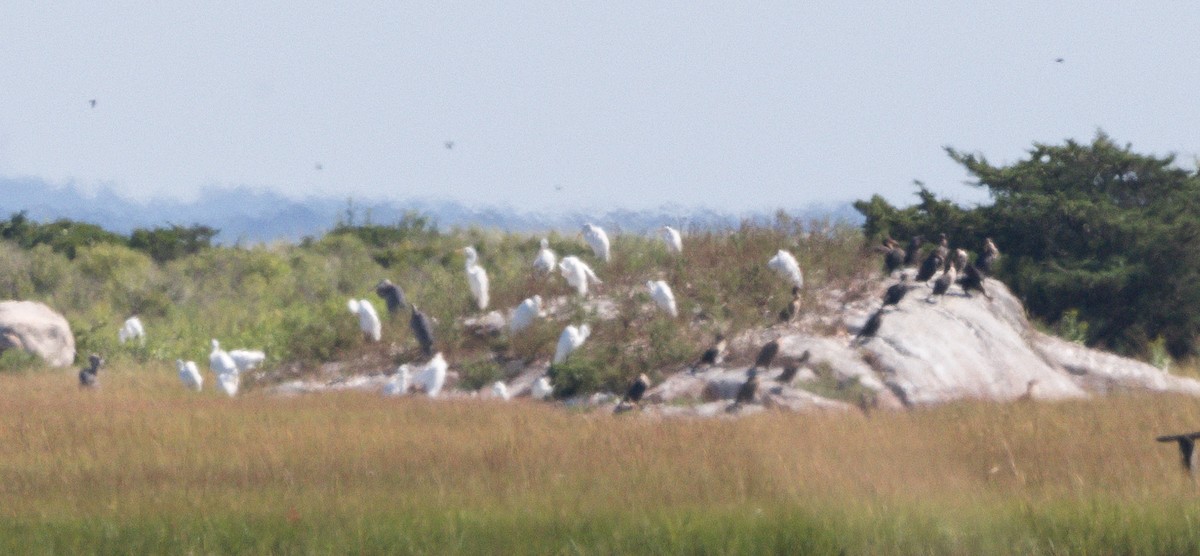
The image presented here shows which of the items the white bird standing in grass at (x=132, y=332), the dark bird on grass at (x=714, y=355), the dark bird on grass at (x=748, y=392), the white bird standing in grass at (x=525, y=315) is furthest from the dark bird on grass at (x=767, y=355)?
the white bird standing in grass at (x=132, y=332)

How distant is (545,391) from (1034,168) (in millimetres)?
14734

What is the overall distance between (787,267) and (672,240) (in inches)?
129

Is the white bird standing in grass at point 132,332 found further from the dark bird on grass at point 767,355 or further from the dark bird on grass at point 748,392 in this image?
the dark bird on grass at point 748,392

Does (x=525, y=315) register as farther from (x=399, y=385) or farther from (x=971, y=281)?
(x=971, y=281)

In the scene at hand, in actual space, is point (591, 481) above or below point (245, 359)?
above

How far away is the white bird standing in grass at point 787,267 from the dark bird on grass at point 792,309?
1.77ft

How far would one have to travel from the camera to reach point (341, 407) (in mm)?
17406

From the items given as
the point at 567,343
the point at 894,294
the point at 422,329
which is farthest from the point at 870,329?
the point at 422,329

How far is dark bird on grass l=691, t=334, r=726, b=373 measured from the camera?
61.1ft

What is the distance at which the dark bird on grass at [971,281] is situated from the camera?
850 inches

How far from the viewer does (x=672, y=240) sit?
23984 mm

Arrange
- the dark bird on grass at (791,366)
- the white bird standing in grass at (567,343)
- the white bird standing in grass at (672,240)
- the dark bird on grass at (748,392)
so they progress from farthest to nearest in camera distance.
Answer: the white bird standing in grass at (672,240) < the white bird standing in grass at (567,343) < the dark bird on grass at (791,366) < the dark bird on grass at (748,392)

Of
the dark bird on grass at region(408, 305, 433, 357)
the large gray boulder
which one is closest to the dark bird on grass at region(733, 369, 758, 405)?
the dark bird on grass at region(408, 305, 433, 357)

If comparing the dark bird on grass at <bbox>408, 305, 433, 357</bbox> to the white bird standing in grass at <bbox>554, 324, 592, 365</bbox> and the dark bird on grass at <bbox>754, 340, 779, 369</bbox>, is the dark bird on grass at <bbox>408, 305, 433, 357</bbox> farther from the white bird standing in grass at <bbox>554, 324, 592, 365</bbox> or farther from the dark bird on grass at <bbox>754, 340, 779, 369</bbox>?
the dark bird on grass at <bbox>754, 340, 779, 369</bbox>
